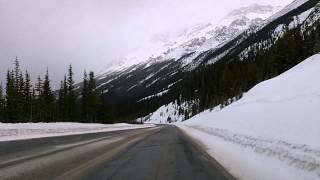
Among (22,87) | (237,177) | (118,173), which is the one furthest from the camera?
(22,87)

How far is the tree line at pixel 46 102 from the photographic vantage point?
297 ft

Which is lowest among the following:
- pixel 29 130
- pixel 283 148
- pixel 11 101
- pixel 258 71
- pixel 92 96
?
pixel 283 148

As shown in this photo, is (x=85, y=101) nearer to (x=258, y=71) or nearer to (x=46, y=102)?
(x=46, y=102)

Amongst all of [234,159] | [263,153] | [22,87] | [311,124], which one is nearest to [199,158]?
[234,159]

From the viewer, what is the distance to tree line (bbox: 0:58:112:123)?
90500 millimetres

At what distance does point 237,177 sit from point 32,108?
91.8 m

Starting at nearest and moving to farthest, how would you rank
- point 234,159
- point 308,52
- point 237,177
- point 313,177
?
1. point 313,177
2. point 237,177
3. point 234,159
4. point 308,52

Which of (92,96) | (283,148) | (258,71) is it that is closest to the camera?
(283,148)

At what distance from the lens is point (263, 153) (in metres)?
13.6

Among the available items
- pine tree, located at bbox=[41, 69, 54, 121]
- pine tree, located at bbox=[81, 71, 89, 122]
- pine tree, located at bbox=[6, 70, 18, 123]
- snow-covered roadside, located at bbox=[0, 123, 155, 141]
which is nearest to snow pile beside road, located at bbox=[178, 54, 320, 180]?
snow-covered roadside, located at bbox=[0, 123, 155, 141]

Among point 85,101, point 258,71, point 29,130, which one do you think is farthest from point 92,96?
point 29,130

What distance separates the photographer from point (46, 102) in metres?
102

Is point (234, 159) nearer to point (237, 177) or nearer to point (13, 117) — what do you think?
point (237, 177)

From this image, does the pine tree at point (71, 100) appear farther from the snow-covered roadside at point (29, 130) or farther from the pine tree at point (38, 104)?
the snow-covered roadside at point (29, 130)
